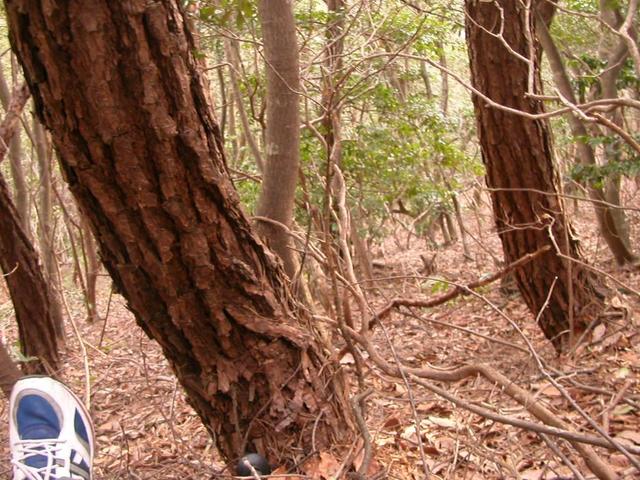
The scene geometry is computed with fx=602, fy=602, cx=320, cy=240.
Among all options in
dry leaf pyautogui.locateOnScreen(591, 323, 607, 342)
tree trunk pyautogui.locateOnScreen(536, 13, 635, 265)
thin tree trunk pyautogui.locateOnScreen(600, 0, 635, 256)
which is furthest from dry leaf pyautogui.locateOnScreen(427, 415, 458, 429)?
tree trunk pyautogui.locateOnScreen(536, 13, 635, 265)

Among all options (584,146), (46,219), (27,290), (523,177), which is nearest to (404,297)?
(523,177)

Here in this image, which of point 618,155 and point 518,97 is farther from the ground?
point 518,97

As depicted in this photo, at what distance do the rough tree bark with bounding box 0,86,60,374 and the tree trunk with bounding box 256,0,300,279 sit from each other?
260 cm

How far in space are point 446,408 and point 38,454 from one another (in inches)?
67.9

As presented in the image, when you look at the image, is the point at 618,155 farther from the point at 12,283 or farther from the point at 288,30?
the point at 12,283

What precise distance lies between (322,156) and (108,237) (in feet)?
16.9

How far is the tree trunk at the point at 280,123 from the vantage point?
274cm

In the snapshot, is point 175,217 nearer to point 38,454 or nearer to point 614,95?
point 38,454

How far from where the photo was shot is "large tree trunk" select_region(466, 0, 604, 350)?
3586 millimetres

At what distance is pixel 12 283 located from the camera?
16.5 ft

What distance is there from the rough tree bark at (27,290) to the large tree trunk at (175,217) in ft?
10.1

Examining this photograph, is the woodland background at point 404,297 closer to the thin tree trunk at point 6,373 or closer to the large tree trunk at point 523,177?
the large tree trunk at point 523,177

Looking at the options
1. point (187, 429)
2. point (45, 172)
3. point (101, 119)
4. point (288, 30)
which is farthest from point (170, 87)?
point (45, 172)

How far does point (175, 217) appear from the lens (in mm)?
1772
